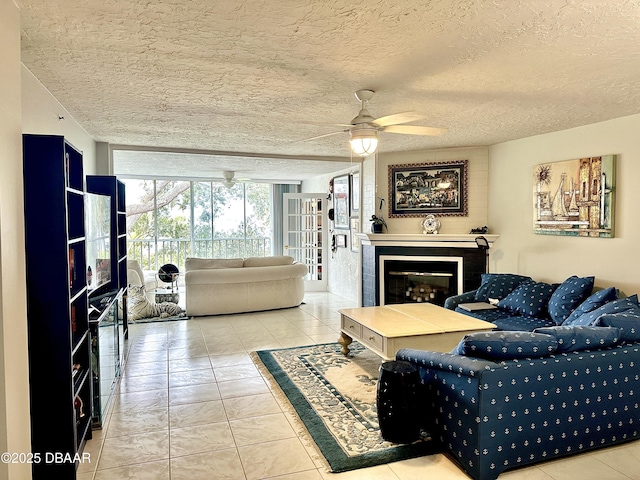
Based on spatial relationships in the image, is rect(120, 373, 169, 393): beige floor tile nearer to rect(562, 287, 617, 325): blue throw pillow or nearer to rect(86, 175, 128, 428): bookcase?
rect(86, 175, 128, 428): bookcase

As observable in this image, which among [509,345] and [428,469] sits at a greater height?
[509,345]

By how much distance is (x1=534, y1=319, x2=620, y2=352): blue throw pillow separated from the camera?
2477 millimetres

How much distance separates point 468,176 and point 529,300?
206 cm

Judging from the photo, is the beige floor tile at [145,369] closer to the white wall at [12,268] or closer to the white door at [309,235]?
the white wall at [12,268]

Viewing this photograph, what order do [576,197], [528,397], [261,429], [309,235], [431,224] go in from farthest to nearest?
1. [309,235]
2. [431,224]
3. [576,197]
4. [261,429]
5. [528,397]

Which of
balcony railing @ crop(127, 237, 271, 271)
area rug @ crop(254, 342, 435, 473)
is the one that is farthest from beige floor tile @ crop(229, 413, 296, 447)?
balcony railing @ crop(127, 237, 271, 271)

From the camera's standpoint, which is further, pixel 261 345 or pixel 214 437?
pixel 261 345

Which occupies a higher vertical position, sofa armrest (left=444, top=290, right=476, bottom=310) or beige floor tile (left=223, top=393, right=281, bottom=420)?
sofa armrest (left=444, top=290, right=476, bottom=310)

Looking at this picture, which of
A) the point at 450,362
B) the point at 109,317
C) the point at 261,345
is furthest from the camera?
the point at 261,345

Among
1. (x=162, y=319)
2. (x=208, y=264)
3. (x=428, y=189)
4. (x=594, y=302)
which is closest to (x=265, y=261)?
(x=208, y=264)

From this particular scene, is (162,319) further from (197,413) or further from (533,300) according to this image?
(533,300)

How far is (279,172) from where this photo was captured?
8453mm

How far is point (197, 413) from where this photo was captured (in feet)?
10.3

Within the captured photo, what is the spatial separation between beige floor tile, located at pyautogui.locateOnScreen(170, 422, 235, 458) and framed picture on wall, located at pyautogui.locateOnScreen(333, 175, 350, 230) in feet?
16.3
